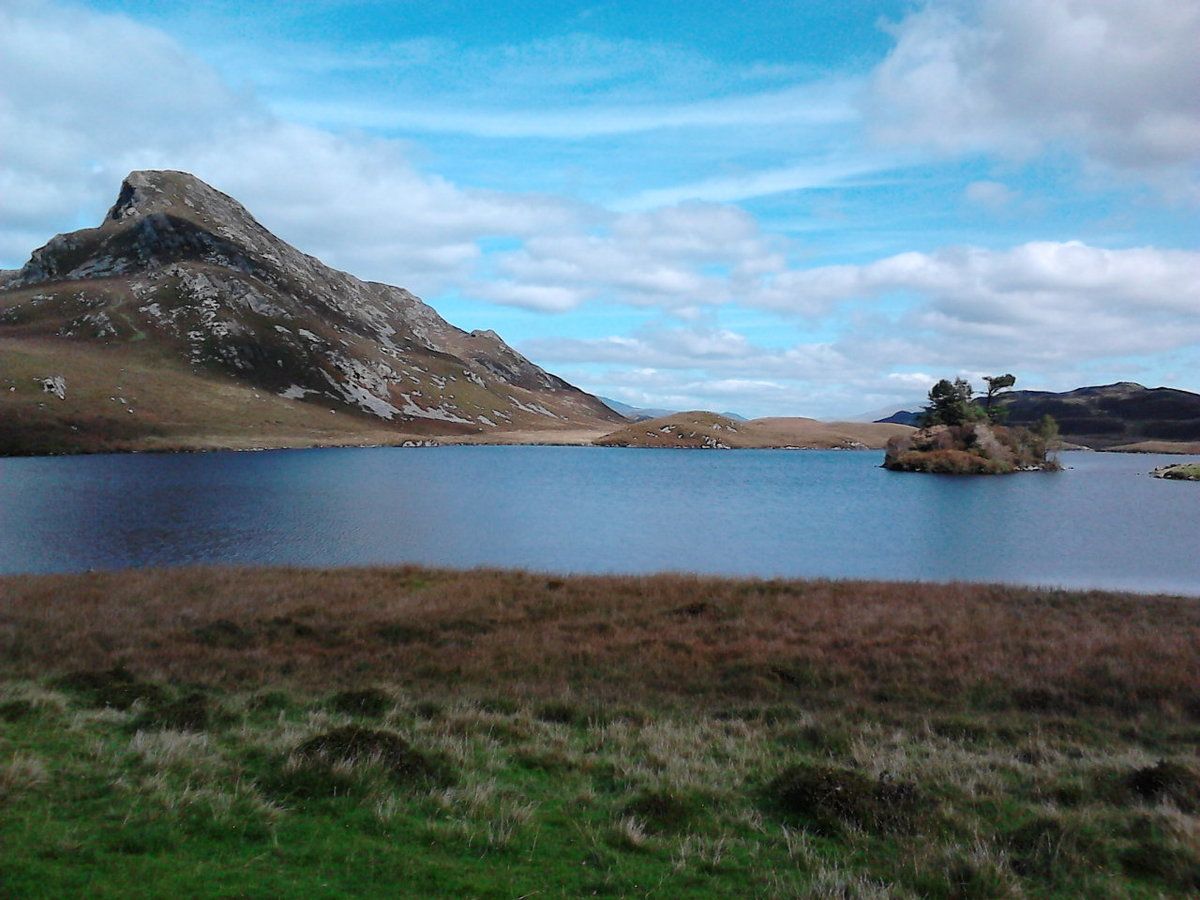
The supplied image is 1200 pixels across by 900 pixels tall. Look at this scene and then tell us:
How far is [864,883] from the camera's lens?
8.57m

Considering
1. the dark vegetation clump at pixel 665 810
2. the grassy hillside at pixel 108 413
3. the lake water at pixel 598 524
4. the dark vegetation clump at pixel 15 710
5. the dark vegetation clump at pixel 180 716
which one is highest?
the grassy hillside at pixel 108 413

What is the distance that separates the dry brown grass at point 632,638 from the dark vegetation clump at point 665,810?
7.04m

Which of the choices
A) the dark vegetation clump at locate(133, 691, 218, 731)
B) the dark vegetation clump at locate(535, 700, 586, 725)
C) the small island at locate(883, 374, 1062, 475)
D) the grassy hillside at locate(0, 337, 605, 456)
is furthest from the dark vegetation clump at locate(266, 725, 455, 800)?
the grassy hillside at locate(0, 337, 605, 456)

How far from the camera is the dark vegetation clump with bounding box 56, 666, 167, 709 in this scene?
16030 millimetres

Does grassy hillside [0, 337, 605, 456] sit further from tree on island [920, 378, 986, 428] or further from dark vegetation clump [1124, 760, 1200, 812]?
dark vegetation clump [1124, 760, 1200, 812]

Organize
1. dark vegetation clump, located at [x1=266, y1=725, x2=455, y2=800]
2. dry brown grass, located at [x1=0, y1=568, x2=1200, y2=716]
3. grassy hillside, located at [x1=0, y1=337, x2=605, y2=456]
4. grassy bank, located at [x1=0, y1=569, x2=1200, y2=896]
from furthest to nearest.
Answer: grassy hillside, located at [x1=0, y1=337, x2=605, y2=456] < dry brown grass, located at [x1=0, y1=568, x2=1200, y2=716] < dark vegetation clump, located at [x1=266, y1=725, x2=455, y2=800] < grassy bank, located at [x1=0, y1=569, x2=1200, y2=896]

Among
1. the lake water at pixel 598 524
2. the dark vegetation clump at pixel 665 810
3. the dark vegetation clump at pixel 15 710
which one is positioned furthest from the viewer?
the lake water at pixel 598 524

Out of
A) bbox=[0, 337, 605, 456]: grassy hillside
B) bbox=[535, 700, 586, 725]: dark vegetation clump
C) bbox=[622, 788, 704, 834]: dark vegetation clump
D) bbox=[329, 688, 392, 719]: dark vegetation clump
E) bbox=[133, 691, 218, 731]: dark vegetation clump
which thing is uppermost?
bbox=[0, 337, 605, 456]: grassy hillside

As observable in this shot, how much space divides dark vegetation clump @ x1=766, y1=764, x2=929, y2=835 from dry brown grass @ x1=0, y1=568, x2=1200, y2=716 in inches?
273

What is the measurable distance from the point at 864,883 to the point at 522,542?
4725cm

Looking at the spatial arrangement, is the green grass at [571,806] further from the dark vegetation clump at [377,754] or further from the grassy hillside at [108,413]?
the grassy hillside at [108,413]

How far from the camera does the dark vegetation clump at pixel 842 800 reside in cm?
1052

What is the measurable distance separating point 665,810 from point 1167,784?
813cm

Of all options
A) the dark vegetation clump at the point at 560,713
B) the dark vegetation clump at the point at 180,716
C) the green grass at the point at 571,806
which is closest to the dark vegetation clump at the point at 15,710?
the green grass at the point at 571,806
